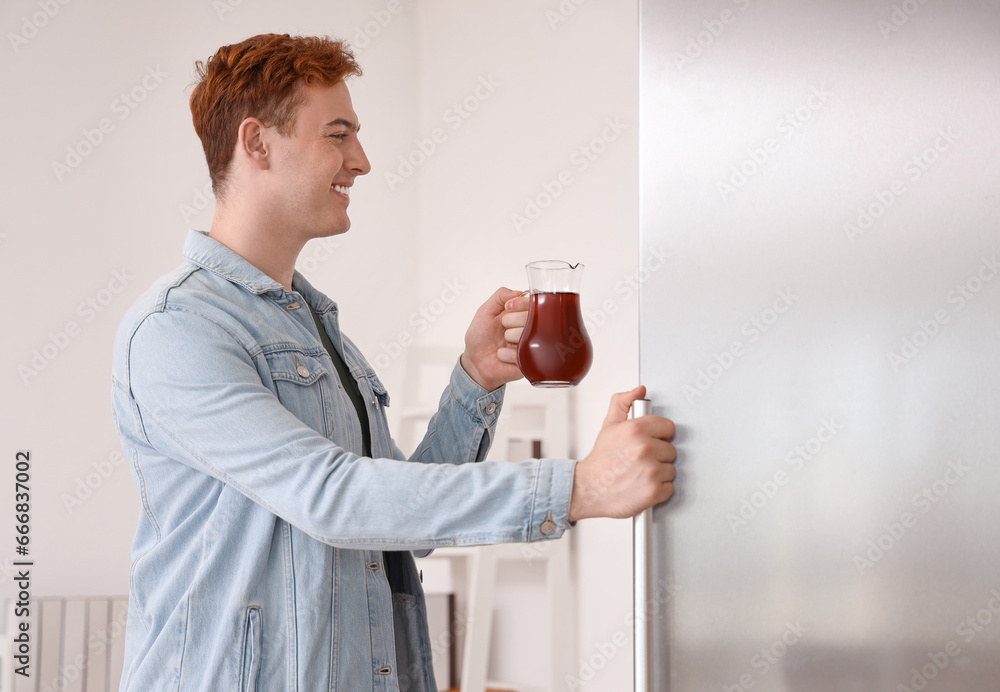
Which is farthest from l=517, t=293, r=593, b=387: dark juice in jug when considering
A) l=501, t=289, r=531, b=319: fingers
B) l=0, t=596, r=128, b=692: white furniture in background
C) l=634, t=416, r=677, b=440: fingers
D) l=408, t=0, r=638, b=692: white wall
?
l=0, t=596, r=128, b=692: white furniture in background

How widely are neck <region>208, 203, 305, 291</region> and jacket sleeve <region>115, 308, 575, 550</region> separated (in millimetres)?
218

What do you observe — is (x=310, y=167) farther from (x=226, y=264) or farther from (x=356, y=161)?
(x=226, y=264)

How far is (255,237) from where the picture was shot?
1.27m

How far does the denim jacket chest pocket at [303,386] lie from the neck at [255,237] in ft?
0.54

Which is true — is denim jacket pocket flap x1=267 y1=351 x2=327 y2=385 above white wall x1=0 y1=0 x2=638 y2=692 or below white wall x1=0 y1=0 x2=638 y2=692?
below

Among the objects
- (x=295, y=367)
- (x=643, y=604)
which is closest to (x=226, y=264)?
(x=295, y=367)

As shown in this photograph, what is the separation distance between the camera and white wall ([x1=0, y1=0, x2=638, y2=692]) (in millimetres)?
2373

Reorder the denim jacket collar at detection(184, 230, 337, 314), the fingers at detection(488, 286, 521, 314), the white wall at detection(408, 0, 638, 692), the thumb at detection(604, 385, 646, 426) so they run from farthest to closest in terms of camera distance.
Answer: the white wall at detection(408, 0, 638, 692), the fingers at detection(488, 286, 521, 314), the denim jacket collar at detection(184, 230, 337, 314), the thumb at detection(604, 385, 646, 426)

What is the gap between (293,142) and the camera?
1266 mm

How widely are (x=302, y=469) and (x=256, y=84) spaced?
2.04 ft

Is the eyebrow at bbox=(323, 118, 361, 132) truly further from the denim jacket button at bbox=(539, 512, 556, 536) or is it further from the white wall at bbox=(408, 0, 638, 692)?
the white wall at bbox=(408, 0, 638, 692)

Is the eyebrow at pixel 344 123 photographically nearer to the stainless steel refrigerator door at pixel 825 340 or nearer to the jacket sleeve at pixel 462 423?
the jacket sleeve at pixel 462 423

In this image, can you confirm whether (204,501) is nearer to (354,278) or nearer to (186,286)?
(186,286)

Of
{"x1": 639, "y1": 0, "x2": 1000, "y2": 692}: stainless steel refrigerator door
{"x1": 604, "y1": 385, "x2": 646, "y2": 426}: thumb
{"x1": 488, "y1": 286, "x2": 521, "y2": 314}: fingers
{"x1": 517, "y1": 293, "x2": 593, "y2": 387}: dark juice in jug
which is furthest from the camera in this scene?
{"x1": 488, "y1": 286, "x2": 521, "y2": 314}: fingers
